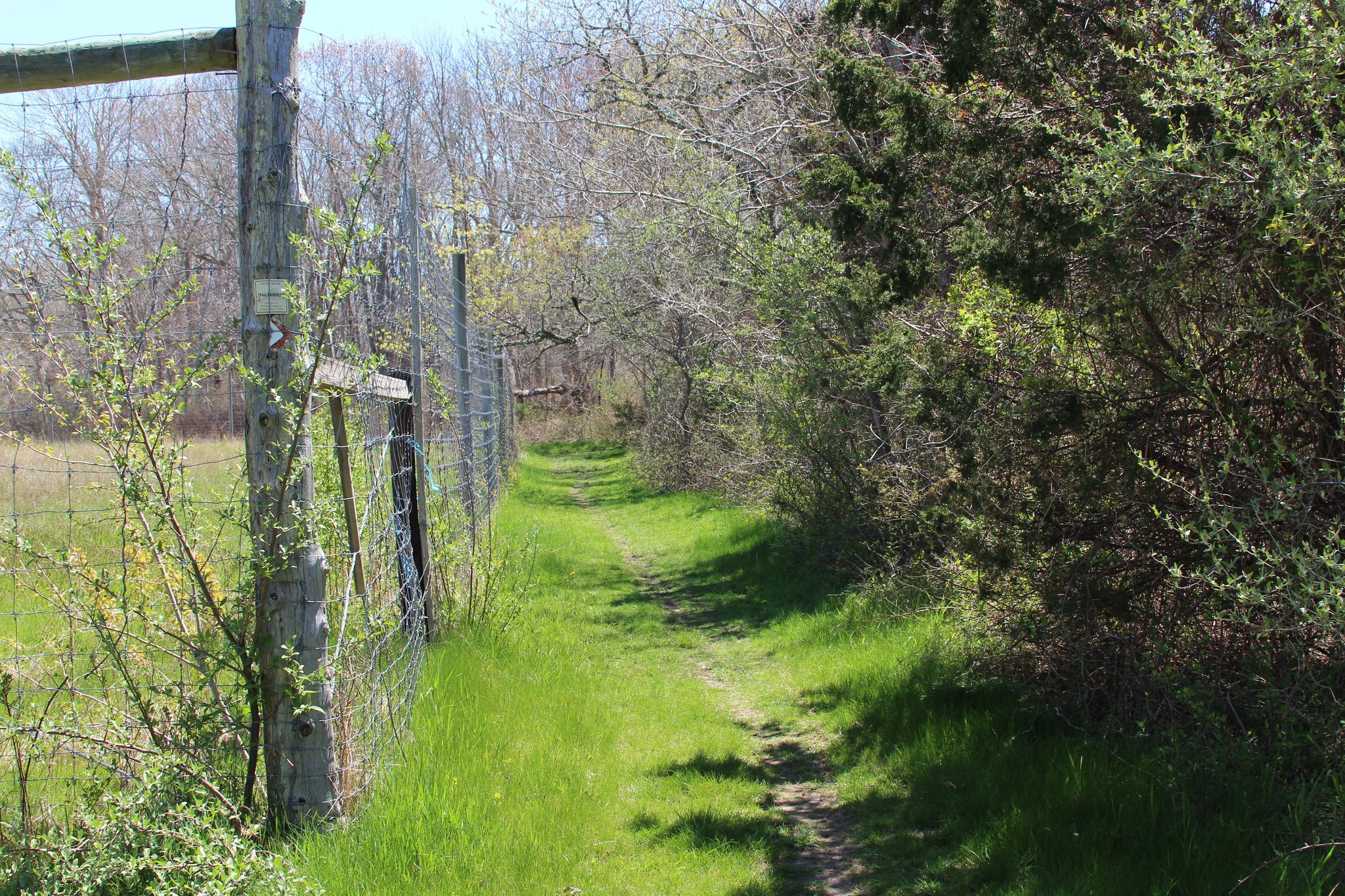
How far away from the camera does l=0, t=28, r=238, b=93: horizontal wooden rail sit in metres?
3.83

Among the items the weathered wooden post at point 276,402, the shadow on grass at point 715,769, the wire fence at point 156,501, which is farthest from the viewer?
the shadow on grass at point 715,769

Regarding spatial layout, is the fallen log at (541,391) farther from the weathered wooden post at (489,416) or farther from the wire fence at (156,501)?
the wire fence at (156,501)

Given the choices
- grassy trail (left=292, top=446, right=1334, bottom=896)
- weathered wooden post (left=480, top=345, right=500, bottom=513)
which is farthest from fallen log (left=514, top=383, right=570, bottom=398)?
grassy trail (left=292, top=446, right=1334, bottom=896)

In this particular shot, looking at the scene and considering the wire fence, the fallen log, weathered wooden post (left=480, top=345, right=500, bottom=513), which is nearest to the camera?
the wire fence

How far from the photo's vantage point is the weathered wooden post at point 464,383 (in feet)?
27.8

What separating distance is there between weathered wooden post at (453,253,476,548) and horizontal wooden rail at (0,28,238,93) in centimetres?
457

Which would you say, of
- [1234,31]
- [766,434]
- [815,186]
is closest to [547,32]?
[766,434]

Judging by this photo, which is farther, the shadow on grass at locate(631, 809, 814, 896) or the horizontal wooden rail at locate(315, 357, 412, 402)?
the shadow on grass at locate(631, 809, 814, 896)

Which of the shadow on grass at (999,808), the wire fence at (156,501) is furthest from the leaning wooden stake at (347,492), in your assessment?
the shadow on grass at (999,808)

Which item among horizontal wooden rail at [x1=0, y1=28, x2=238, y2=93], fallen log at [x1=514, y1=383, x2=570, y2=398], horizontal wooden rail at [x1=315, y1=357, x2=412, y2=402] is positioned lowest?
fallen log at [x1=514, y1=383, x2=570, y2=398]

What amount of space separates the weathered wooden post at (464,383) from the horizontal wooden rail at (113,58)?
457cm

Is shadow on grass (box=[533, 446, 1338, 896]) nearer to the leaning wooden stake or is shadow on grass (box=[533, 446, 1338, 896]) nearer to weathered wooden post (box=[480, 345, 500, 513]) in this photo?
the leaning wooden stake

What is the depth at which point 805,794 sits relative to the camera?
532 centimetres

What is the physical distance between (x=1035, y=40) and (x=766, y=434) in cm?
641
